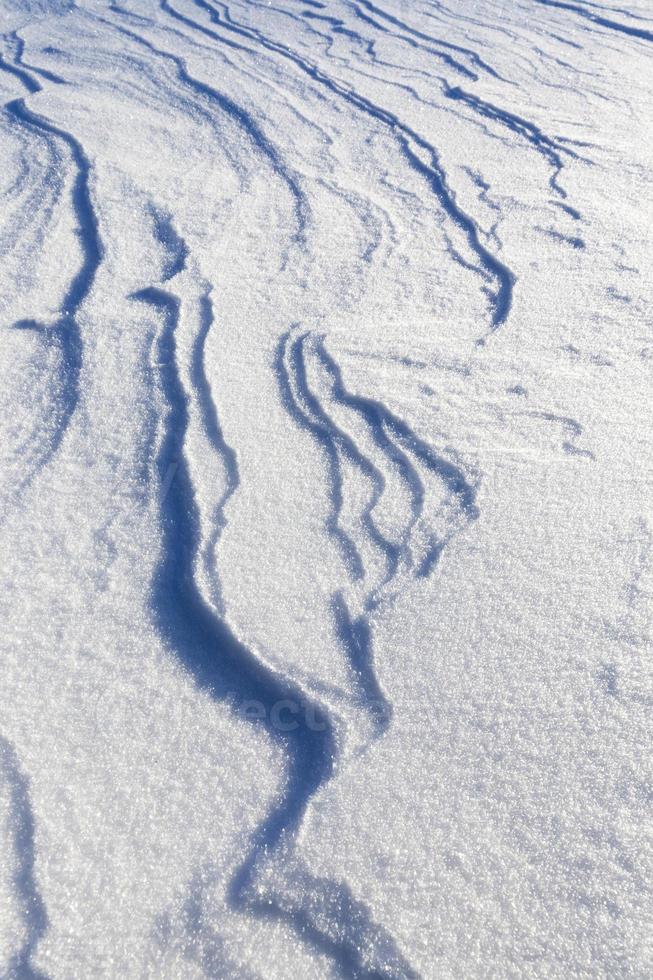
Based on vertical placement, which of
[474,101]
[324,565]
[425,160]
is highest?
[474,101]

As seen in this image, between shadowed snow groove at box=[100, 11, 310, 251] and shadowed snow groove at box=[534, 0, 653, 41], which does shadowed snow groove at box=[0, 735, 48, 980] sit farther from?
shadowed snow groove at box=[534, 0, 653, 41]

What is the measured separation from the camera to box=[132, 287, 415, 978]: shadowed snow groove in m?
0.92

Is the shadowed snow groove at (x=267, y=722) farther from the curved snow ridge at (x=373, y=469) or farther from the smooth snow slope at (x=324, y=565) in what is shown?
the curved snow ridge at (x=373, y=469)

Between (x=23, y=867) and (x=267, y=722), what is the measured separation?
33 centimetres

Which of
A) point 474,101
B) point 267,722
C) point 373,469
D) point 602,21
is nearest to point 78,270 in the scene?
point 373,469

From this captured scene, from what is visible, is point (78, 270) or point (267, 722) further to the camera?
point (78, 270)

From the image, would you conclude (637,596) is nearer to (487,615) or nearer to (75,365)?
(487,615)

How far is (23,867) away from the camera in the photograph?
96 centimetres

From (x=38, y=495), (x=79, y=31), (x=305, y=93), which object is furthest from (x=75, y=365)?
(x=79, y=31)

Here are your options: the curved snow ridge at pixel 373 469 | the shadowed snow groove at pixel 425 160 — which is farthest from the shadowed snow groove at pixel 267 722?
the shadowed snow groove at pixel 425 160

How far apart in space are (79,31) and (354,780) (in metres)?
4.36

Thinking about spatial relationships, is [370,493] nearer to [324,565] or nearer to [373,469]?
[373,469]

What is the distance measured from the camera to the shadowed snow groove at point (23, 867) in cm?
89

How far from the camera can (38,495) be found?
145 centimetres
